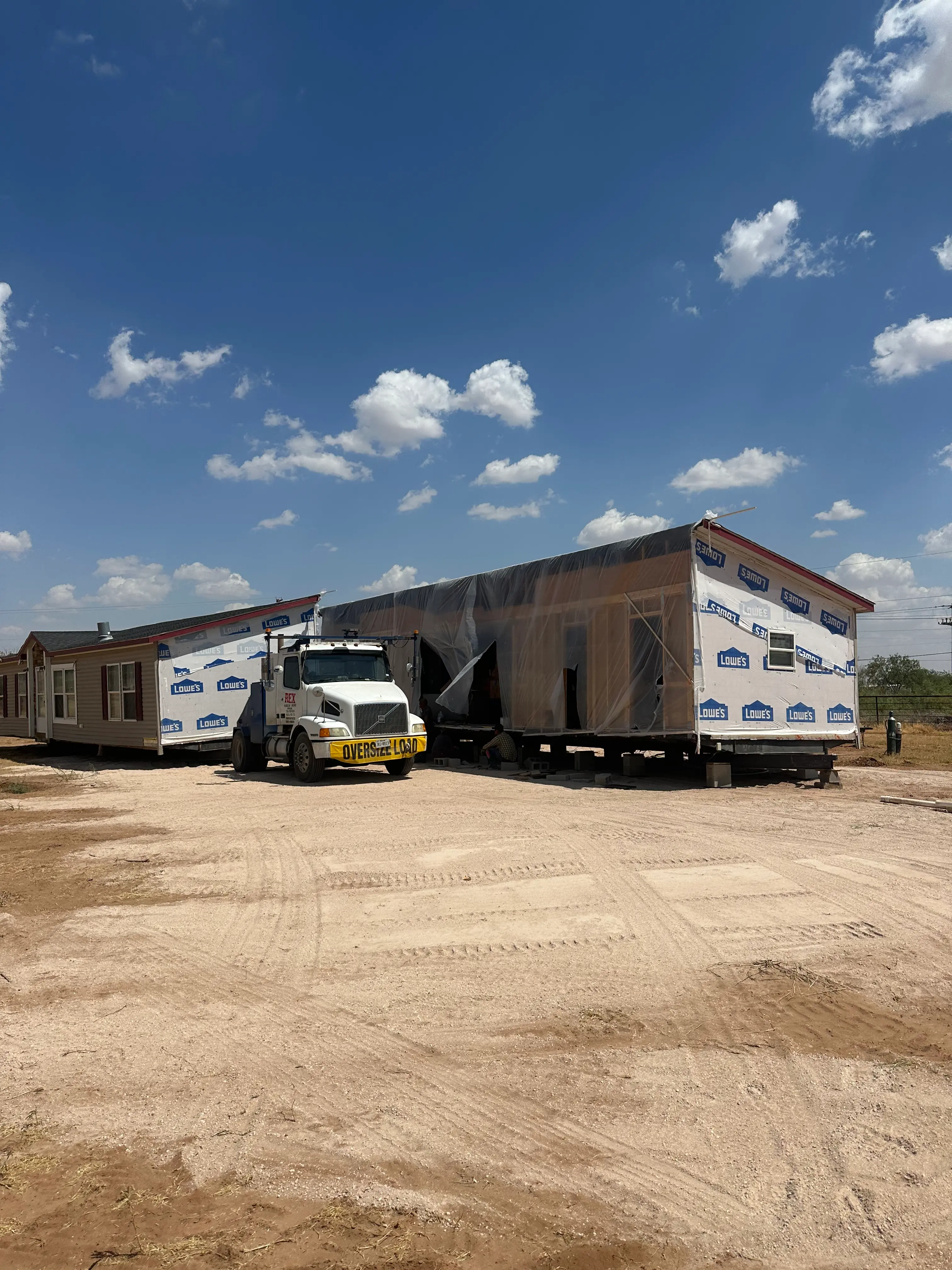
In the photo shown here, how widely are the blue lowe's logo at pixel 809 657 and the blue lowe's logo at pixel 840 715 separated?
90 centimetres

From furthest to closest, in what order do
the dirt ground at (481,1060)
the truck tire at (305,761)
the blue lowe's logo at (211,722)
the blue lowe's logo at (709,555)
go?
1. the blue lowe's logo at (211,722)
2. the truck tire at (305,761)
3. the blue lowe's logo at (709,555)
4. the dirt ground at (481,1060)

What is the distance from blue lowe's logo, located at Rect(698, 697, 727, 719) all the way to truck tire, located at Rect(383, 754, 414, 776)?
519 cm

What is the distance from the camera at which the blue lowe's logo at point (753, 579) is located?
52.4 ft

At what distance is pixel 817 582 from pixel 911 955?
11975 millimetres

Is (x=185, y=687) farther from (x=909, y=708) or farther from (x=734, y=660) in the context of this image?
(x=909, y=708)

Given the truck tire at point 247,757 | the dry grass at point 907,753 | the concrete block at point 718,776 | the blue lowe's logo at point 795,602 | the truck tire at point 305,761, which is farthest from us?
the dry grass at point 907,753

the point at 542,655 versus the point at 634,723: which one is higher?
the point at 542,655

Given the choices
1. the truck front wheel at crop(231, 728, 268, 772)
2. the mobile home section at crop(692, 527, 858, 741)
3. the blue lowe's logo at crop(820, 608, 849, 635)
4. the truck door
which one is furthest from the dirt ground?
the truck front wheel at crop(231, 728, 268, 772)

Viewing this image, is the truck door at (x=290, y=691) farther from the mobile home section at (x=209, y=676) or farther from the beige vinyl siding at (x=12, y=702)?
the beige vinyl siding at (x=12, y=702)

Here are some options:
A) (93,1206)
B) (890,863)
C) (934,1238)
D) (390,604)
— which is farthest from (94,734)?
(934,1238)

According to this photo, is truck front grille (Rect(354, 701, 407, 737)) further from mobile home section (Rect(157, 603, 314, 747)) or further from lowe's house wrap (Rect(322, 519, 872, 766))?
mobile home section (Rect(157, 603, 314, 747))

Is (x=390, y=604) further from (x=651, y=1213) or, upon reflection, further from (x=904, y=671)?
(x=904, y=671)

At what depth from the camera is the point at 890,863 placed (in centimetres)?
845

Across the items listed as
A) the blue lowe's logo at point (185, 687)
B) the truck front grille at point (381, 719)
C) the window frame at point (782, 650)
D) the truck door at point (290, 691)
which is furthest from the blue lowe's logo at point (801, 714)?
the blue lowe's logo at point (185, 687)
